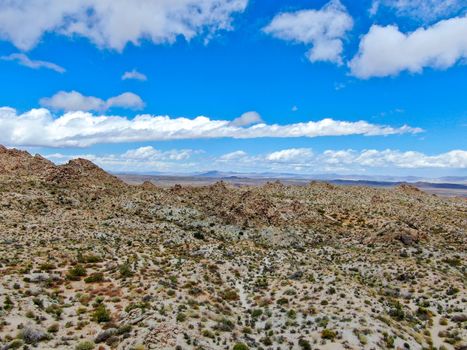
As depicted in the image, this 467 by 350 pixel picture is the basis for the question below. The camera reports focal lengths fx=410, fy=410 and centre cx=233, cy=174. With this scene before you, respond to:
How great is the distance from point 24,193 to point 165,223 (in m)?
35.7

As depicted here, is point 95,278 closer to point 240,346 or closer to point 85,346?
point 85,346

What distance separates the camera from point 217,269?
69.6 metres

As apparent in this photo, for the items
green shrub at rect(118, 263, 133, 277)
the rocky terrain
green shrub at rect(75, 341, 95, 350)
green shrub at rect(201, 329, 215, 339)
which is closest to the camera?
green shrub at rect(75, 341, 95, 350)

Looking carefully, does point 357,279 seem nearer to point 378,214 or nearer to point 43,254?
point 378,214

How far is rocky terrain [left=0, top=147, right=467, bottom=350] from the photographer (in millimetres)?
45938

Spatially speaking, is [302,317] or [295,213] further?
[295,213]

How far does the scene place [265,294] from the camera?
60938 mm

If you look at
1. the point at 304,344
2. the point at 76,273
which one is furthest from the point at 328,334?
the point at 76,273

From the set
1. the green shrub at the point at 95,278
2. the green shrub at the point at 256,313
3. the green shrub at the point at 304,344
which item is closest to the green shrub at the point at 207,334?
the green shrub at the point at 304,344

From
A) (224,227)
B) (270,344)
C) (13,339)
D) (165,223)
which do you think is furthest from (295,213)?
(13,339)

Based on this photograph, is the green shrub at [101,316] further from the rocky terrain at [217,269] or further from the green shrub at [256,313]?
the green shrub at [256,313]

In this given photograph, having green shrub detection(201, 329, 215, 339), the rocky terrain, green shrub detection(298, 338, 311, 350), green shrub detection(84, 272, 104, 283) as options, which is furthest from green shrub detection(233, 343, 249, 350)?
green shrub detection(84, 272, 104, 283)

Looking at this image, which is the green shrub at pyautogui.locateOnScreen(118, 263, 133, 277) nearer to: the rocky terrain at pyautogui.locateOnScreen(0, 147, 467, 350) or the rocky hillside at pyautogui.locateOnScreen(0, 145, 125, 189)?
the rocky terrain at pyautogui.locateOnScreen(0, 147, 467, 350)

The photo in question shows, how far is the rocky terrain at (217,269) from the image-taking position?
151ft
